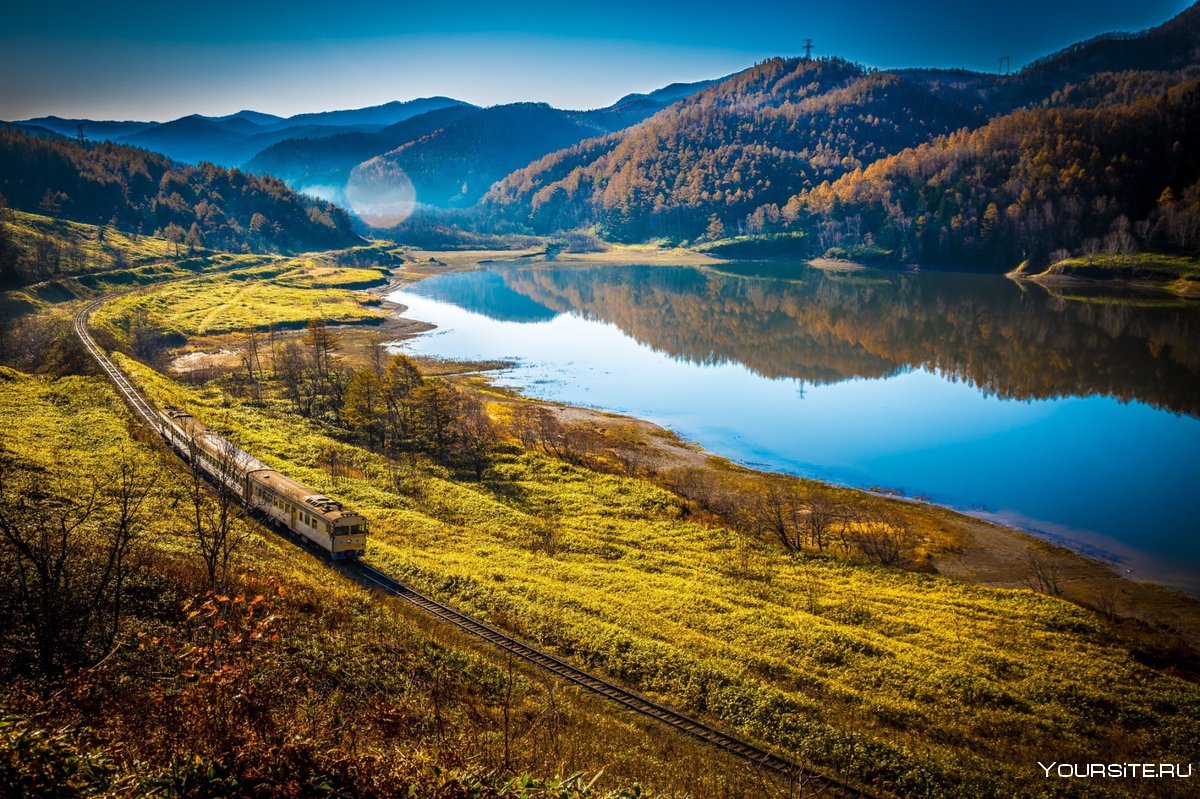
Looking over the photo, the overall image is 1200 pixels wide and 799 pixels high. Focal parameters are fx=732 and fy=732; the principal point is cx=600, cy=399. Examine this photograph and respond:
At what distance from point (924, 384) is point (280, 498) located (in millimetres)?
61701

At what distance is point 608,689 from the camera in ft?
70.9

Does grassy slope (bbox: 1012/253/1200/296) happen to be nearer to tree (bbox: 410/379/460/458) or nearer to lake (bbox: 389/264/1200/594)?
lake (bbox: 389/264/1200/594)

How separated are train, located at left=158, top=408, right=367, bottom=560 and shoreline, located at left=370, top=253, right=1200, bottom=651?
79.1 feet

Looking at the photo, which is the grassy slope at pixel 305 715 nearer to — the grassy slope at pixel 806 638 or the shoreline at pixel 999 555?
the grassy slope at pixel 806 638

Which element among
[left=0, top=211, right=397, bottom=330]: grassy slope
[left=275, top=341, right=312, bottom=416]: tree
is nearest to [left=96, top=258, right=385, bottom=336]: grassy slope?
[left=0, top=211, right=397, bottom=330]: grassy slope

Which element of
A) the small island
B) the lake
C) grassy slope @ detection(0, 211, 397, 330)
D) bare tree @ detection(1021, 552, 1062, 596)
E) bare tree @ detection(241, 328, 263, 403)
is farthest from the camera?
the small island

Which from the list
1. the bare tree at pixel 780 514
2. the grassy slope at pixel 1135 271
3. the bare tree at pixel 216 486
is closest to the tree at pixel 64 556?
the bare tree at pixel 216 486

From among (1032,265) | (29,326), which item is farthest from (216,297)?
(1032,265)

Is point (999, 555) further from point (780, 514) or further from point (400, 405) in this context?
point (400, 405)

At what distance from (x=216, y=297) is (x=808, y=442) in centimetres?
10407

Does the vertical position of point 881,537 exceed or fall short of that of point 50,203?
it falls short

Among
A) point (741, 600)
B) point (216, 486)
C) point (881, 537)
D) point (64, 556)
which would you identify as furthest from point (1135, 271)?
point (64, 556)

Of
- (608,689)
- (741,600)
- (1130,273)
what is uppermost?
(1130,273)

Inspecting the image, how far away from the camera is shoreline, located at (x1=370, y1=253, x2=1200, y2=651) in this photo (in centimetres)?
3017
